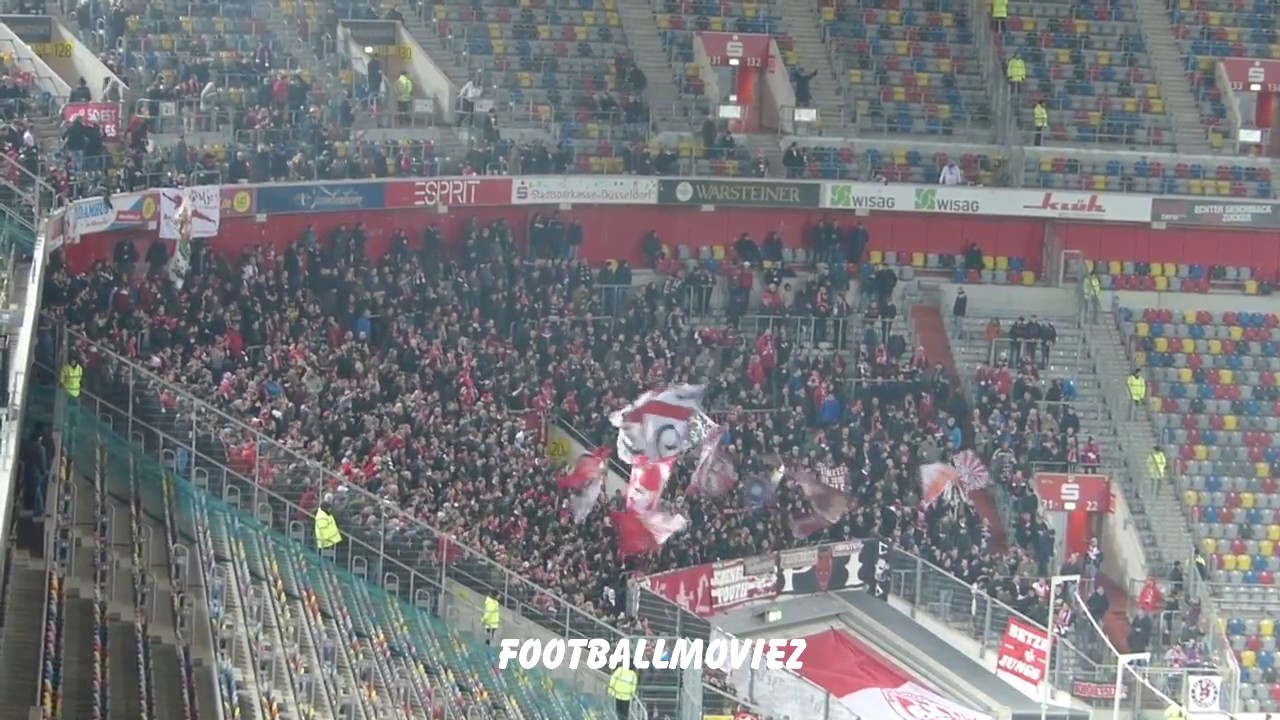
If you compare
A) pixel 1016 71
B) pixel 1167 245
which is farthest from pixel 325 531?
pixel 1167 245

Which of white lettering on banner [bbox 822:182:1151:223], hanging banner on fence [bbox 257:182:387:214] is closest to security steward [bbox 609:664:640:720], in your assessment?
hanging banner on fence [bbox 257:182:387:214]

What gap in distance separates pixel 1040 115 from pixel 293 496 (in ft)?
52.6

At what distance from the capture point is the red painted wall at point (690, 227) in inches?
1497

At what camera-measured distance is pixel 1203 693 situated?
3356 cm

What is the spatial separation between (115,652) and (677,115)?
1992 cm

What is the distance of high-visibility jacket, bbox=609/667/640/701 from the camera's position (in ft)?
97.1

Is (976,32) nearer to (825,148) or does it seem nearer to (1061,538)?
(825,148)

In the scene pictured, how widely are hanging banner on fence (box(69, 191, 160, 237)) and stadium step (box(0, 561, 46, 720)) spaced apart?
328 inches

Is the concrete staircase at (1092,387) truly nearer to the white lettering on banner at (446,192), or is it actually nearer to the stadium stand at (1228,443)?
the stadium stand at (1228,443)

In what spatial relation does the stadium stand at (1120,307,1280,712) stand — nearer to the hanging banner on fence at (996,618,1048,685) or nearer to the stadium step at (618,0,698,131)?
the hanging banner on fence at (996,618,1048,685)

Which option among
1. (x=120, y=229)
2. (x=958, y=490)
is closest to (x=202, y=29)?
(x=120, y=229)

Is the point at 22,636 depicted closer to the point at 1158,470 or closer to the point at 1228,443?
the point at 1158,470

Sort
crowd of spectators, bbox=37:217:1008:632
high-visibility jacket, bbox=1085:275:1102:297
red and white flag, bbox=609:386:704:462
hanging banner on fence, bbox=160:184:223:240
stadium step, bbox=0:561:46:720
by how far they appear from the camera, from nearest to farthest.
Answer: stadium step, bbox=0:561:46:720 < crowd of spectators, bbox=37:217:1008:632 < hanging banner on fence, bbox=160:184:223:240 < red and white flag, bbox=609:386:704:462 < high-visibility jacket, bbox=1085:275:1102:297

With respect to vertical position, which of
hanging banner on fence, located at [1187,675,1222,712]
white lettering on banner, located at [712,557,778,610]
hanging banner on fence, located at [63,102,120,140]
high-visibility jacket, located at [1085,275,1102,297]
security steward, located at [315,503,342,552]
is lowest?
hanging banner on fence, located at [1187,675,1222,712]
